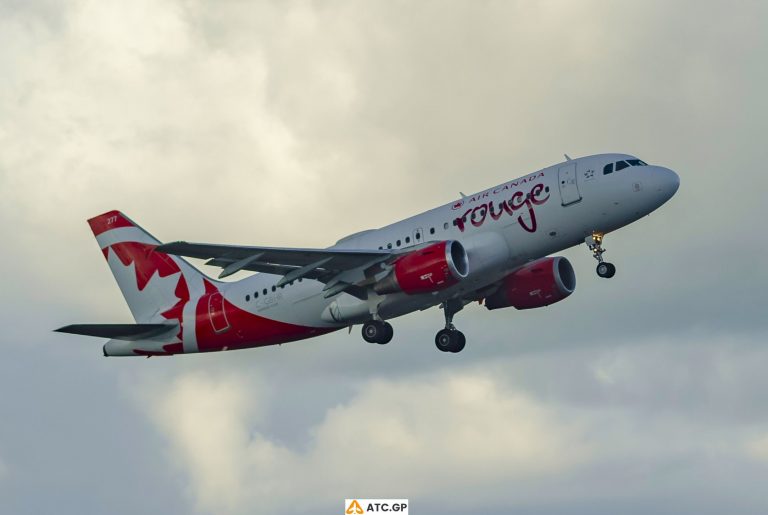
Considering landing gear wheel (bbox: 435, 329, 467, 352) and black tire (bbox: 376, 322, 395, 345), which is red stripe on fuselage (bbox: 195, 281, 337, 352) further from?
landing gear wheel (bbox: 435, 329, 467, 352)

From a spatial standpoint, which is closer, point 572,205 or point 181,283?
point 572,205

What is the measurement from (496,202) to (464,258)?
2.85 metres

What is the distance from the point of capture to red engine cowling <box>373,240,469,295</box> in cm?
5619

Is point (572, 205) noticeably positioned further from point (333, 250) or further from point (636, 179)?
point (333, 250)

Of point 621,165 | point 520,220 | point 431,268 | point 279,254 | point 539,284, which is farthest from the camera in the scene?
point 539,284

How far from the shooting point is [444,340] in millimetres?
65000

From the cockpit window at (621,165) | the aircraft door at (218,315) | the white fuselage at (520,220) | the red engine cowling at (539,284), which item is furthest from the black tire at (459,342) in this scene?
the cockpit window at (621,165)

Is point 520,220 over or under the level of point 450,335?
over

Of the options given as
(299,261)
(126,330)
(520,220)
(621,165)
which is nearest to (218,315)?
(126,330)

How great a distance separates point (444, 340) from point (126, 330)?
14.9 meters

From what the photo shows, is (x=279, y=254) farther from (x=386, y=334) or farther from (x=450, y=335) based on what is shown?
(x=450, y=335)

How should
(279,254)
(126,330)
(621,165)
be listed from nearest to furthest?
(279,254), (621,165), (126,330)

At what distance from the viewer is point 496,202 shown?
190 ft

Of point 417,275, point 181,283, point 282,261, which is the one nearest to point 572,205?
point 417,275
